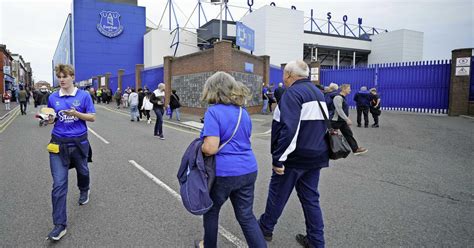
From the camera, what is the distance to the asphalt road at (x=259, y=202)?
3.41 meters

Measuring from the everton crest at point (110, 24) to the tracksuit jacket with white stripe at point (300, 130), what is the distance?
47346 mm

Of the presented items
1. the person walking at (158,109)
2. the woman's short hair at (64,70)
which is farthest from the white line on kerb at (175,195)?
the person walking at (158,109)

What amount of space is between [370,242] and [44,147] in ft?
27.3

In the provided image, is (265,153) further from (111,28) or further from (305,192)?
(111,28)

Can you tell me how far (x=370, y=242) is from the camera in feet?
10.9

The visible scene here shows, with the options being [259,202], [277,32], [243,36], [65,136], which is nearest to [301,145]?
[259,202]

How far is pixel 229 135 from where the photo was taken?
8.31 ft

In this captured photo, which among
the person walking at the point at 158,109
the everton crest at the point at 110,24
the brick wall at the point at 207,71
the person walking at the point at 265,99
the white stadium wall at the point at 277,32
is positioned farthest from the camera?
the everton crest at the point at 110,24

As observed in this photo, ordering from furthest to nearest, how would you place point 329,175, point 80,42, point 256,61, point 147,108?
1. point 80,42
2. point 256,61
3. point 147,108
4. point 329,175

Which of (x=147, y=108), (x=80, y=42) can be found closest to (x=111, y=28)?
(x=80, y=42)

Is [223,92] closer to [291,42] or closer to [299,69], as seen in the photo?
[299,69]

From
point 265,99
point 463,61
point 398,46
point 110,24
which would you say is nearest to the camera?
point 463,61

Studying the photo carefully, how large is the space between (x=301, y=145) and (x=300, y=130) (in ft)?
0.45

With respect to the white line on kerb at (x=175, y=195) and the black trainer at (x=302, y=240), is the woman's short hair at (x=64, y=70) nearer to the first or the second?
the white line on kerb at (x=175, y=195)
